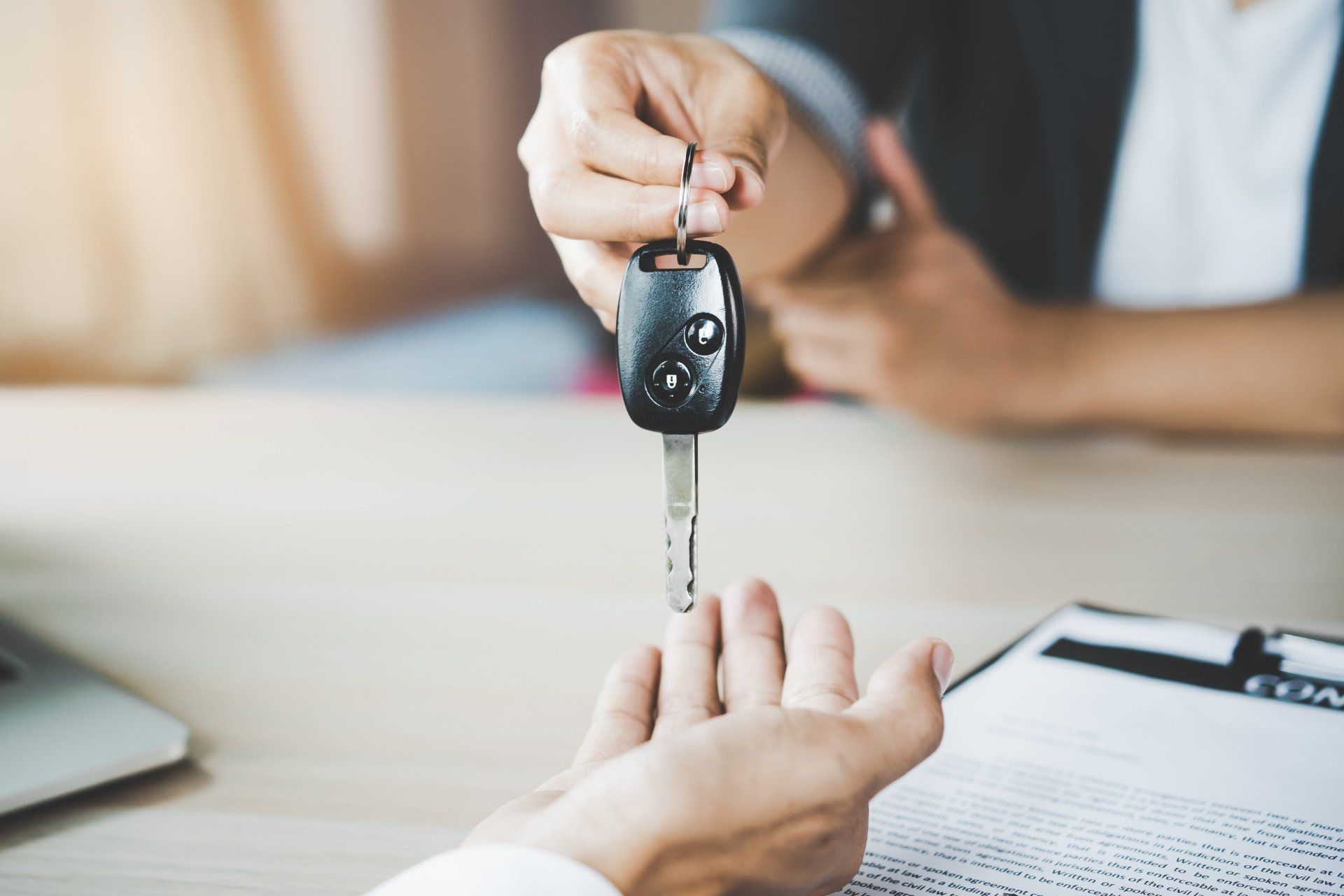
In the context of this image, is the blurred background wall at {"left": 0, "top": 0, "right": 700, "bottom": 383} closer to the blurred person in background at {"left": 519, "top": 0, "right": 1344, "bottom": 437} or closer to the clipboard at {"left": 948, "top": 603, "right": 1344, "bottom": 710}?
the blurred person in background at {"left": 519, "top": 0, "right": 1344, "bottom": 437}

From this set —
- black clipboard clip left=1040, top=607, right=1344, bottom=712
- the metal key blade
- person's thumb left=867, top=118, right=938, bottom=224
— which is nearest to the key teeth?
the metal key blade

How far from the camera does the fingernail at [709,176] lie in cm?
42

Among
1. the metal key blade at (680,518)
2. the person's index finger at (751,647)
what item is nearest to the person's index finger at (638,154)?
the metal key blade at (680,518)

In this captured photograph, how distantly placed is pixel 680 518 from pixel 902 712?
0.41 ft

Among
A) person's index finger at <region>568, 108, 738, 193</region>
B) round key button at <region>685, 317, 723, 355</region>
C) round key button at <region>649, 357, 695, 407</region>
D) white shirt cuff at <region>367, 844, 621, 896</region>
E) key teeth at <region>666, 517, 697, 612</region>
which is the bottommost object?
white shirt cuff at <region>367, 844, 621, 896</region>

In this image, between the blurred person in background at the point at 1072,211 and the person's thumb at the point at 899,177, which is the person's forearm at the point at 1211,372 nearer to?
the blurred person in background at the point at 1072,211

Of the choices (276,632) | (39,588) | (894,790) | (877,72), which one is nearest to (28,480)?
(39,588)

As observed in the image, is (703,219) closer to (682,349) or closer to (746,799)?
(682,349)

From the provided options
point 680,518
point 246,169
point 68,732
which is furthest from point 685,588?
point 246,169

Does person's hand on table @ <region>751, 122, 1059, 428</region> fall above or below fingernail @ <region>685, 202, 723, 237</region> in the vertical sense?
below

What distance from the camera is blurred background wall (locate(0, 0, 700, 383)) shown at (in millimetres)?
2252

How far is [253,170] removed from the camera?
2566 mm

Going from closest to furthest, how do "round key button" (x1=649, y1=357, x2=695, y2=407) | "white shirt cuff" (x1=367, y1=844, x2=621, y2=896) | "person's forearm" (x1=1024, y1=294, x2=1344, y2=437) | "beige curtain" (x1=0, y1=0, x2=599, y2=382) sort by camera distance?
"white shirt cuff" (x1=367, y1=844, x2=621, y2=896), "round key button" (x1=649, y1=357, x2=695, y2=407), "person's forearm" (x1=1024, y1=294, x2=1344, y2=437), "beige curtain" (x1=0, y1=0, x2=599, y2=382)

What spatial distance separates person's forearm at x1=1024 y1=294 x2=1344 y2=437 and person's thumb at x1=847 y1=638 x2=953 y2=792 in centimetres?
74
